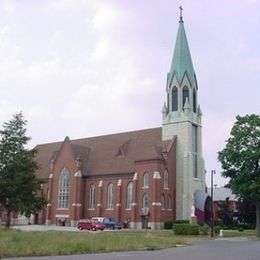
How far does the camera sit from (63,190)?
85750 millimetres

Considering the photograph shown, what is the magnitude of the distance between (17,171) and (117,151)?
3154 cm

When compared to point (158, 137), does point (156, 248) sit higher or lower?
lower

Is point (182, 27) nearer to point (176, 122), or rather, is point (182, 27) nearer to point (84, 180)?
point (176, 122)

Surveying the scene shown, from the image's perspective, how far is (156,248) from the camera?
30.1 m

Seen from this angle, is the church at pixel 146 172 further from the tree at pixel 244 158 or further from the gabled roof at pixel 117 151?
the tree at pixel 244 158

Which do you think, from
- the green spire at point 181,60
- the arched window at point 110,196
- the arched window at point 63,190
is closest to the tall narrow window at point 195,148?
the green spire at point 181,60

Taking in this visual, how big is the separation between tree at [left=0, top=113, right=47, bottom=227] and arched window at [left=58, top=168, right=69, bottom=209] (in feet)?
94.5

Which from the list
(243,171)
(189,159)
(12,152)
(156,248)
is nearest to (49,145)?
(189,159)

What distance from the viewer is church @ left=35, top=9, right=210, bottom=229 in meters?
74.6

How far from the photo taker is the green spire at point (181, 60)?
81.2 meters

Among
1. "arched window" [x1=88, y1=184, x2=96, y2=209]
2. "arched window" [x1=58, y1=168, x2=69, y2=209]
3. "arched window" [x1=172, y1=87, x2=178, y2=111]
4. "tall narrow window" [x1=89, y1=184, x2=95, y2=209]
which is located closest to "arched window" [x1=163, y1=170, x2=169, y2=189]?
"arched window" [x1=172, y1=87, x2=178, y2=111]

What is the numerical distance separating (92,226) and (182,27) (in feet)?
123

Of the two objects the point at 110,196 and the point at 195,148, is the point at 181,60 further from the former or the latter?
the point at 110,196

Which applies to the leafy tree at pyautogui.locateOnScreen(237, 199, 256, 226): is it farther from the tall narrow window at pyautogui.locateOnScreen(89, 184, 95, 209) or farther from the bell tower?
the tall narrow window at pyautogui.locateOnScreen(89, 184, 95, 209)
